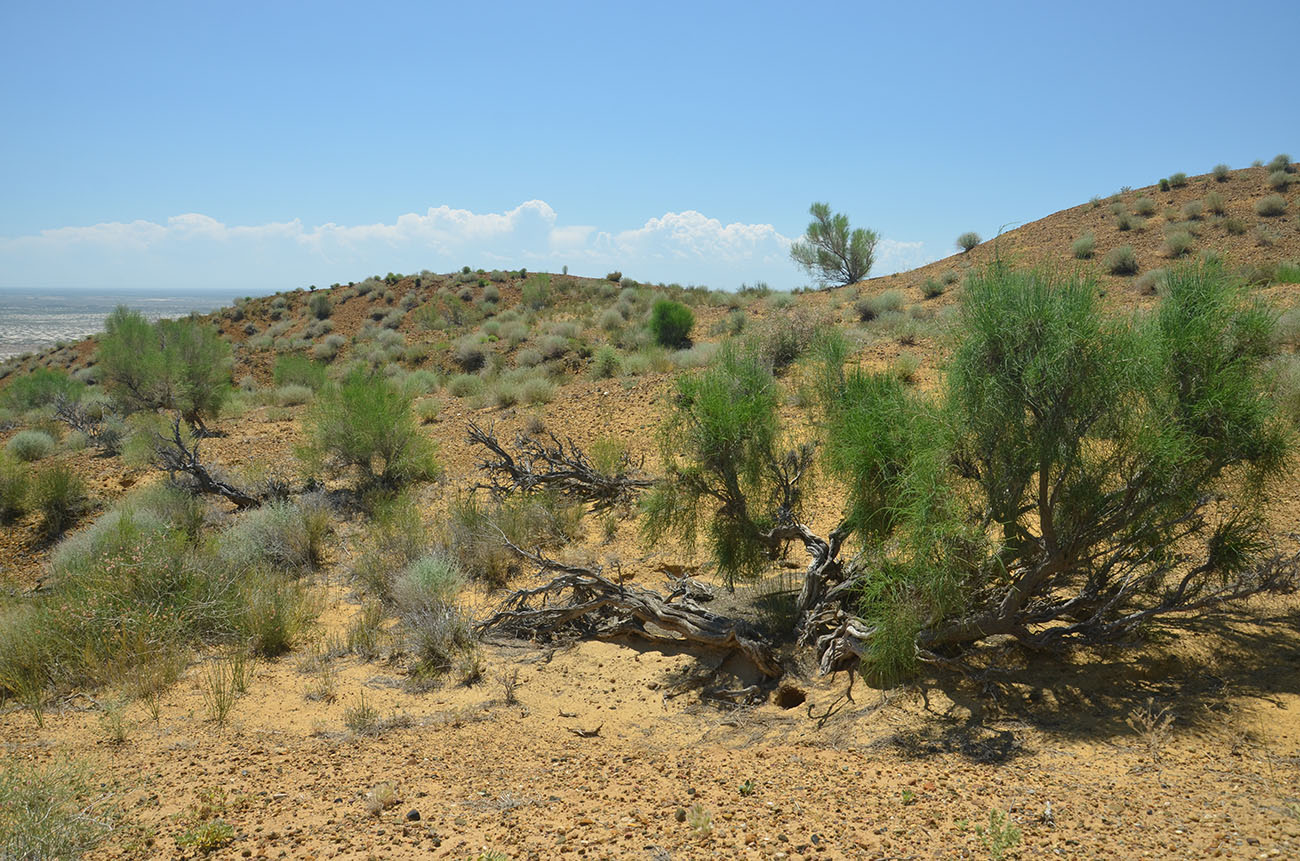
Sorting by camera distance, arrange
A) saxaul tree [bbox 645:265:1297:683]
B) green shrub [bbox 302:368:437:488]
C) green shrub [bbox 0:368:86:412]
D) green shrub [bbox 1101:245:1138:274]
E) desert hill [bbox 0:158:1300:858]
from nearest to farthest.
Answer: desert hill [bbox 0:158:1300:858] → saxaul tree [bbox 645:265:1297:683] → green shrub [bbox 302:368:437:488] → green shrub [bbox 1101:245:1138:274] → green shrub [bbox 0:368:86:412]

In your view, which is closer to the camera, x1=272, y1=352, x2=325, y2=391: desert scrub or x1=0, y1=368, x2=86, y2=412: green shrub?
x1=0, y1=368, x2=86, y2=412: green shrub

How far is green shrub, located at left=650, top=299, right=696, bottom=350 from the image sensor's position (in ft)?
79.5

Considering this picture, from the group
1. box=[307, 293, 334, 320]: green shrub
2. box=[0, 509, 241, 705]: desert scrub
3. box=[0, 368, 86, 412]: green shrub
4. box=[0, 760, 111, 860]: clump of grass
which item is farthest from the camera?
box=[307, 293, 334, 320]: green shrub

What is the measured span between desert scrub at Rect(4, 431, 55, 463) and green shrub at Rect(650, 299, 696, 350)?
16041 mm

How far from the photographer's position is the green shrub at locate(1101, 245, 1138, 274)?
71.8 feet

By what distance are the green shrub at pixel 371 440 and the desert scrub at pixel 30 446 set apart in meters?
8.31

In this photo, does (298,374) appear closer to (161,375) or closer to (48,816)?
(161,375)

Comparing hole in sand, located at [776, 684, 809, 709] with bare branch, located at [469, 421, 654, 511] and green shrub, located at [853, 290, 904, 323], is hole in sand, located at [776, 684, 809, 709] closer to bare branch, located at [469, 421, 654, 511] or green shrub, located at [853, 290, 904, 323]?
bare branch, located at [469, 421, 654, 511]

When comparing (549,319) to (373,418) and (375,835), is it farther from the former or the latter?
(375,835)

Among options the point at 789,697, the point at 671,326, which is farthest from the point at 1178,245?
the point at 789,697

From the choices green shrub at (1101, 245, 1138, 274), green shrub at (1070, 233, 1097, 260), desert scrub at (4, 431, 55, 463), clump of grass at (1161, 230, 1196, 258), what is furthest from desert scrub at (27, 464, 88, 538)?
clump of grass at (1161, 230, 1196, 258)

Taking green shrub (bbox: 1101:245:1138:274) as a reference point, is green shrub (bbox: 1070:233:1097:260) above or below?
above

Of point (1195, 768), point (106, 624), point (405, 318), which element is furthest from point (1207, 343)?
point (405, 318)

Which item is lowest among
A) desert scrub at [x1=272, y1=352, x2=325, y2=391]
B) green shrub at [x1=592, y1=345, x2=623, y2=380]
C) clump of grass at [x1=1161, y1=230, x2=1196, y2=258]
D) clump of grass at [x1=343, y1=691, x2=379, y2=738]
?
clump of grass at [x1=343, y1=691, x2=379, y2=738]
